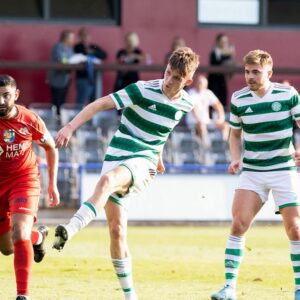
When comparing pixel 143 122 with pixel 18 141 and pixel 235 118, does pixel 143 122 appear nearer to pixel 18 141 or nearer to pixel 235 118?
pixel 235 118

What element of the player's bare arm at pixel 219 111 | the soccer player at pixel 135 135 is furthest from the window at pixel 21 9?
the soccer player at pixel 135 135

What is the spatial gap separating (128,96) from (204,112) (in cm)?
1276

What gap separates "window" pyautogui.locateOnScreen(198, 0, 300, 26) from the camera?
82.9 feet

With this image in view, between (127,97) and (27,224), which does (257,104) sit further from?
(27,224)

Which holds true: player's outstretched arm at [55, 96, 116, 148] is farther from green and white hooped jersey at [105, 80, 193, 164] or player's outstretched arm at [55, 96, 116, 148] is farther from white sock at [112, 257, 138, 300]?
white sock at [112, 257, 138, 300]

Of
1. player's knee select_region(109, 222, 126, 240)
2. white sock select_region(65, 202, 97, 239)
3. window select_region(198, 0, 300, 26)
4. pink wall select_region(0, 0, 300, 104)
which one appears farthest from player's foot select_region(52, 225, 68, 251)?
window select_region(198, 0, 300, 26)

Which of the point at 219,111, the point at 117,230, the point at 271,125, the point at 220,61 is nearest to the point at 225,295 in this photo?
the point at 117,230

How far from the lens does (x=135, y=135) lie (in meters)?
9.40

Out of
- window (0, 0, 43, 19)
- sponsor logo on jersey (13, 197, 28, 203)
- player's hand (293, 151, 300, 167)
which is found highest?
player's hand (293, 151, 300, 167)

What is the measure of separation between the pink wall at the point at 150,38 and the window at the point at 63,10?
0.21 m

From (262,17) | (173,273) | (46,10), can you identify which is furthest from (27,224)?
(262,17)

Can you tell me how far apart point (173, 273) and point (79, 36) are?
10.2 metres

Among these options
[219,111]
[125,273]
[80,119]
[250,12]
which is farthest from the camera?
[250,12]

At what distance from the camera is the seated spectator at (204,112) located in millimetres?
21609
